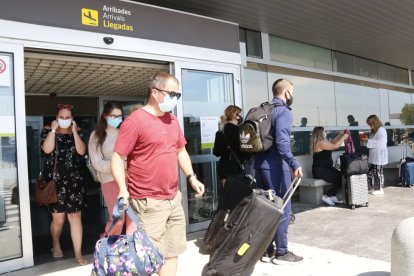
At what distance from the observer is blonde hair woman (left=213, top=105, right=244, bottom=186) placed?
4.61 meters

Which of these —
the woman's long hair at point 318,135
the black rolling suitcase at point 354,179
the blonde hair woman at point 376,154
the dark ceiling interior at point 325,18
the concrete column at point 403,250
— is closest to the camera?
the concrete column at point 403,250

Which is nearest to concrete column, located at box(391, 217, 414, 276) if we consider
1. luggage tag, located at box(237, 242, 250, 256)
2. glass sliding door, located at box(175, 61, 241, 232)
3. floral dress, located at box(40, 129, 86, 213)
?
luggage tag, located at box(237, 242, 250, 256)

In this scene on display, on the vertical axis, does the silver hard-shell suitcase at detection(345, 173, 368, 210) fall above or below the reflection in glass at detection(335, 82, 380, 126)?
below

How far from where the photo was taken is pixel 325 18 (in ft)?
22.5

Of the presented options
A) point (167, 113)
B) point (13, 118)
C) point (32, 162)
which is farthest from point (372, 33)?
point (32, 162)

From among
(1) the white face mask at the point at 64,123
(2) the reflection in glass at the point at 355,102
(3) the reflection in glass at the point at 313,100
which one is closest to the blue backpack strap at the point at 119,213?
(1) the white face mask at the point at 64,123

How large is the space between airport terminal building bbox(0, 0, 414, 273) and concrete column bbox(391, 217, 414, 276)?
270 centimetres

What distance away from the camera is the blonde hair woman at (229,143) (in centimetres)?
461

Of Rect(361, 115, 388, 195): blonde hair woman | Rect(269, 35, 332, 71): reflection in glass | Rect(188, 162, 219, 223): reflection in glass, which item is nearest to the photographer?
Rect(188, 162, 219, 223): reflection in glass

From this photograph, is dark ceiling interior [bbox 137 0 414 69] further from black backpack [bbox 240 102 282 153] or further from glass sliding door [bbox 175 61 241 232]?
black backpack [bbox 240 102 282 153]

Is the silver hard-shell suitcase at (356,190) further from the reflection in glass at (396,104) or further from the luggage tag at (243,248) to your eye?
the reflection in glass at (396,104)

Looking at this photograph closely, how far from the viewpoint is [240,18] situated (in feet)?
21.9

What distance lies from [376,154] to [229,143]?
15.0ft

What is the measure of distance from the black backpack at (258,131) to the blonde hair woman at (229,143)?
2.58 feet
